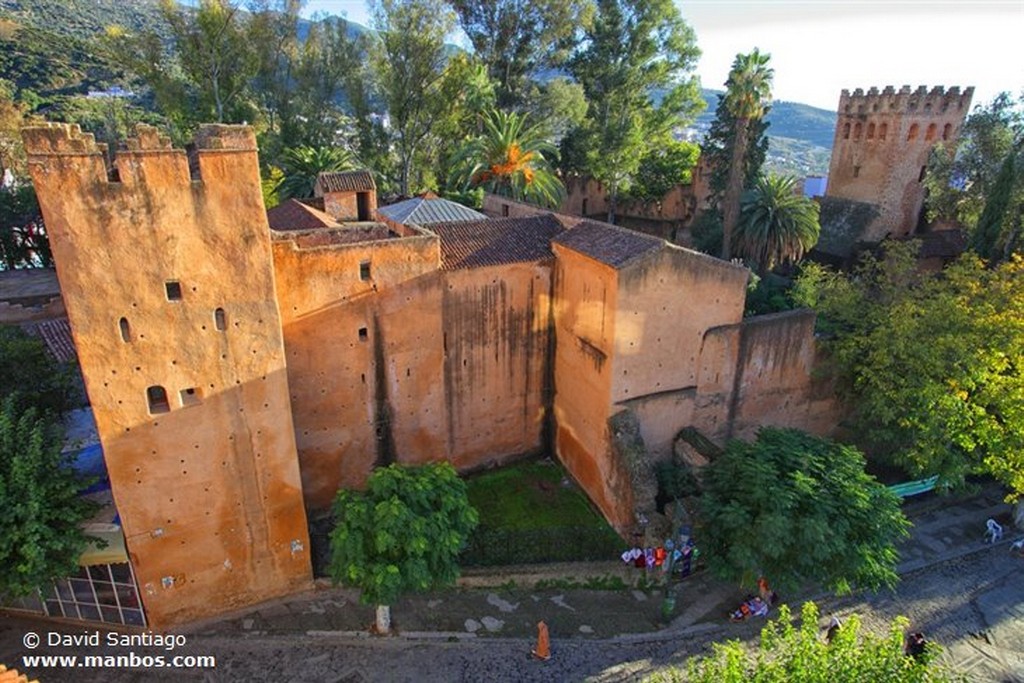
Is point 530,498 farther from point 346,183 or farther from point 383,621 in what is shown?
point 346,183

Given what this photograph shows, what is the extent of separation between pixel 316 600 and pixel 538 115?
3051cm

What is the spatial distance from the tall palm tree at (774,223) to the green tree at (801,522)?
14.4m

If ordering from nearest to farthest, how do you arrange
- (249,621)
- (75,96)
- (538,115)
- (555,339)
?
(249,621) < (555,339) < (538,115) < (75,96)

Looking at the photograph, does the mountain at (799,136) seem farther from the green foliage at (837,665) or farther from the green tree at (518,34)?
the green foliage at (837,665)

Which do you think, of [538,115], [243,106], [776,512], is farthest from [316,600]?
[243,106]

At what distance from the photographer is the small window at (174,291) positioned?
1487 centimetres

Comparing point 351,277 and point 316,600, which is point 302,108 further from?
point 316,600

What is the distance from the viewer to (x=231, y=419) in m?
16.4

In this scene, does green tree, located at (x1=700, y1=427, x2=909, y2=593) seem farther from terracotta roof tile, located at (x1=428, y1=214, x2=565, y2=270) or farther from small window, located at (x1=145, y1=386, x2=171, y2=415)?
small window, located at (x1=145, y1=386, x2=171, y2=415)

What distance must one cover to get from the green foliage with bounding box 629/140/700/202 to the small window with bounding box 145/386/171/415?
3430 cm

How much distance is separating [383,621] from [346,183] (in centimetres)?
1720

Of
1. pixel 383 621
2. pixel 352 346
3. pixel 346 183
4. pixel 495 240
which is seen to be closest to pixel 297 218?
pixel 346 183

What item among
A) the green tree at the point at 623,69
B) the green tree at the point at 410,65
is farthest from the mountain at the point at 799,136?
the green tree at the point at 410,65

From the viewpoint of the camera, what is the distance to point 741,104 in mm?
31781
